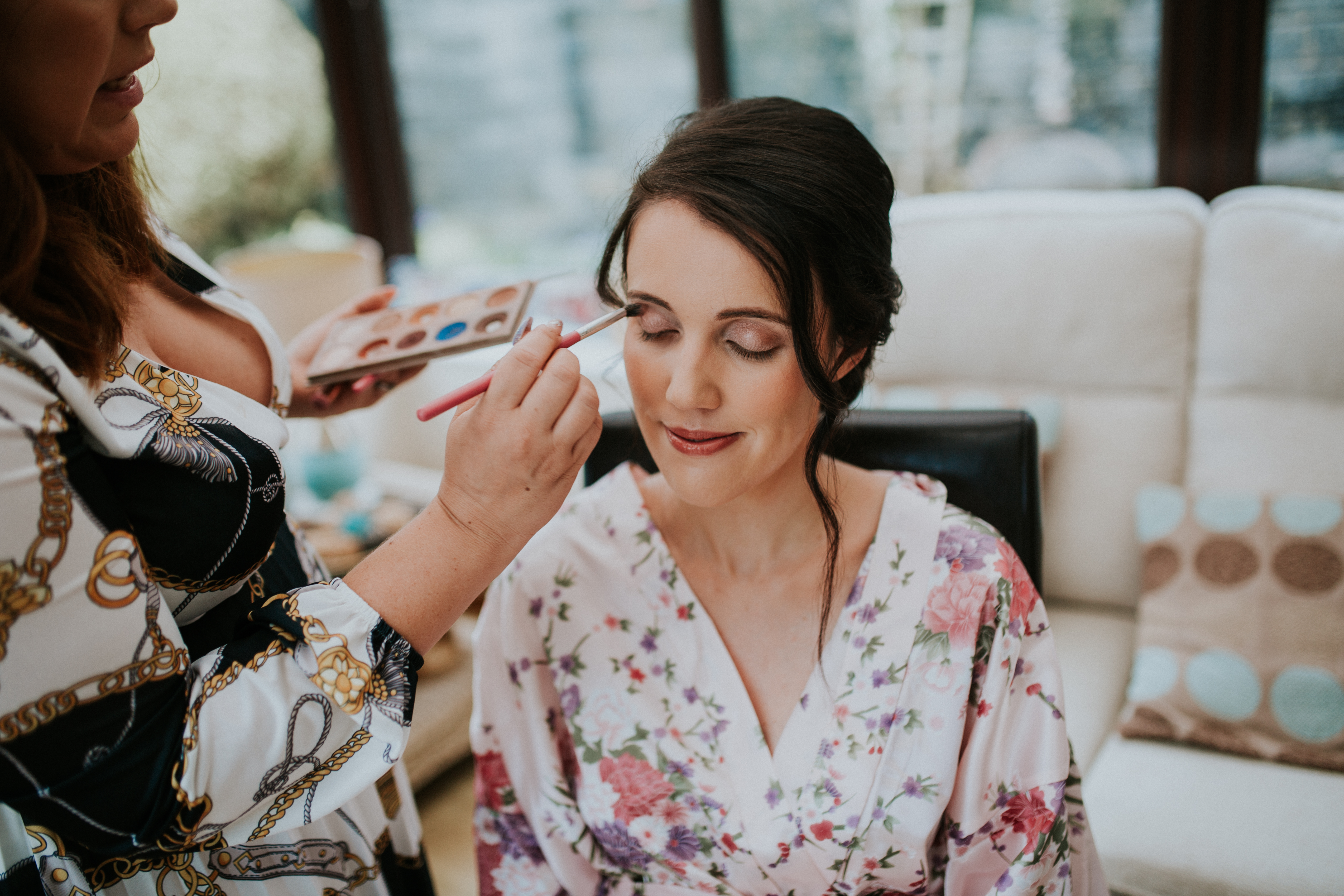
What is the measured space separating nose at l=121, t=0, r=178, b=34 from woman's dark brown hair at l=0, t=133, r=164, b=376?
0.48ft

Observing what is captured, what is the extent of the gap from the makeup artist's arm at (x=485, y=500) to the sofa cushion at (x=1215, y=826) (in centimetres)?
112

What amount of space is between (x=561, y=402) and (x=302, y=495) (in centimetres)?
237

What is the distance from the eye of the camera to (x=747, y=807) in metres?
1.08

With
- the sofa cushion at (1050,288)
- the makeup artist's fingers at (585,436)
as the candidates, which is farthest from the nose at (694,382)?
the sofa cushion at (1050,288)

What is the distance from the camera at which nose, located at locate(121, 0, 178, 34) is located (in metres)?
0.74

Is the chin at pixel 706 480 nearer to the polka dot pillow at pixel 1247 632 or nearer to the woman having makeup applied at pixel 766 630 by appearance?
the woman having makeup applied at pixel 766 630

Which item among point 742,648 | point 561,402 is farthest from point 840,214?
point 742,648

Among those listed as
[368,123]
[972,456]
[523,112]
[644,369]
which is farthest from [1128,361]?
[368,123]

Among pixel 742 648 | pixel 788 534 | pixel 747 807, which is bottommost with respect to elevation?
pixel 747 807

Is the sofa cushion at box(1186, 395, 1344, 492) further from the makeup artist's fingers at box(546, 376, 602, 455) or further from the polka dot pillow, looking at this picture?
the makeup artist's fingers at box(546, 376, 602, 455)

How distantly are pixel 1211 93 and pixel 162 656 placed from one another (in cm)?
246

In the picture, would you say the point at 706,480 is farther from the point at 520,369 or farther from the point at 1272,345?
the point at 1272,345

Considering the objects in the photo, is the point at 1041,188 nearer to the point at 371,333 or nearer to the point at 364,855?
the point at 371,333

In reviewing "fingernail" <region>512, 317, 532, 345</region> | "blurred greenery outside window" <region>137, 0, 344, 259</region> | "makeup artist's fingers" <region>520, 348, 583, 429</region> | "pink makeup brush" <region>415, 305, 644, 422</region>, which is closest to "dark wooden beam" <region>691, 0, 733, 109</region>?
"blurred greenery outside window" <region>137, 0, 344, 259</region>
